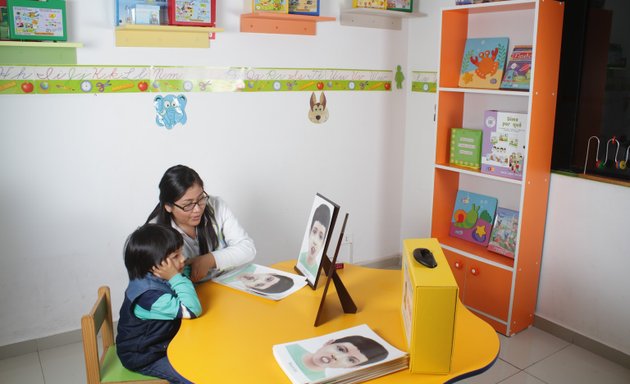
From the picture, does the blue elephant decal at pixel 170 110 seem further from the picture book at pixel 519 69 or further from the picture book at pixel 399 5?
the picture book at pixel 519 69

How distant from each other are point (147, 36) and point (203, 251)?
4.17 ft

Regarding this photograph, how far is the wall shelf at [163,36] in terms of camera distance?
2.89 metres

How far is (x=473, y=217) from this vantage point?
3535mm

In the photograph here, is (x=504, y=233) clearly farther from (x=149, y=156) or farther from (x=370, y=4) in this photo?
(x=149, y=156)

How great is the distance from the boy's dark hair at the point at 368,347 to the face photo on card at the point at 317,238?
0.36 metres

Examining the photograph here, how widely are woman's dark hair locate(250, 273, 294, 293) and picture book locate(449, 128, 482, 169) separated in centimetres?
163

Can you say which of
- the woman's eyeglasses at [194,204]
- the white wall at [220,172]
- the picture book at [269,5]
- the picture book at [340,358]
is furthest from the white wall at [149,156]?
the picture book at [340,358]

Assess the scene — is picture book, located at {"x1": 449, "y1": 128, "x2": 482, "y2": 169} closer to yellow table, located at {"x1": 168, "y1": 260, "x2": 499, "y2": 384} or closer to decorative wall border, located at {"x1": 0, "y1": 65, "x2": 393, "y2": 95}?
decorative wall border, located at {"x1": 0, "y1": 65, "x2": 393, "y2": 95}

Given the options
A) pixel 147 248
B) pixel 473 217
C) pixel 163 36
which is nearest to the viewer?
pixel 147 248

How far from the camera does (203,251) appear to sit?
7.88ft

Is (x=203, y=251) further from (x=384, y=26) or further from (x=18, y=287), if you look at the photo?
(x=384, y=26)

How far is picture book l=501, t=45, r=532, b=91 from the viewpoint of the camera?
305cm

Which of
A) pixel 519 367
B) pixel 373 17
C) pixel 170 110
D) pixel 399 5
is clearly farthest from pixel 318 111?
pixel 519 367

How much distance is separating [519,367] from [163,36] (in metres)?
2.49
